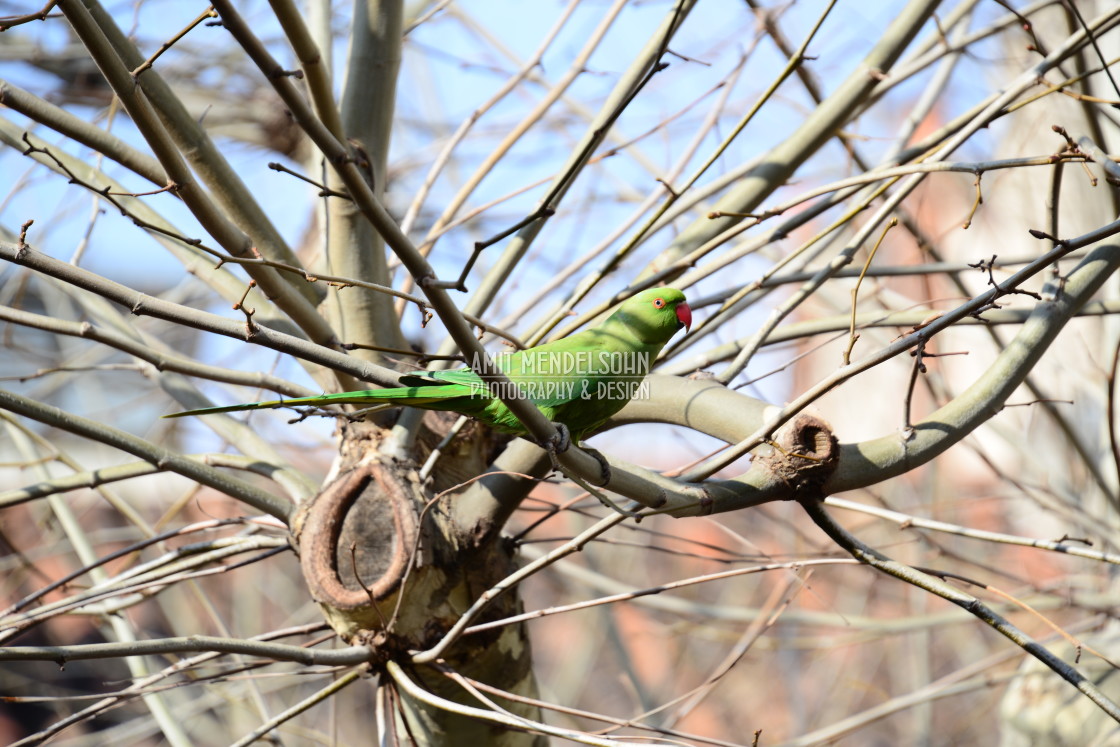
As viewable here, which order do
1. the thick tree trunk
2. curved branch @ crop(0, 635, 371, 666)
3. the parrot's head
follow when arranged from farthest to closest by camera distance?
the parrot's head, the thick tree trunk, curved branch @ crop(0, 635, 371, 666)

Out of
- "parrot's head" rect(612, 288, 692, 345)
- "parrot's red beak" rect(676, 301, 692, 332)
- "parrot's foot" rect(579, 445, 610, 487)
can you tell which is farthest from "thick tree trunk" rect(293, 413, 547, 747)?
"parrot's red beak" rect(676, 301, 692, 332)

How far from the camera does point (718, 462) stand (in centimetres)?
222

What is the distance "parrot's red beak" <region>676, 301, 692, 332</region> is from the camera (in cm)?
306

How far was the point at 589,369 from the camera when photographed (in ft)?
9.22

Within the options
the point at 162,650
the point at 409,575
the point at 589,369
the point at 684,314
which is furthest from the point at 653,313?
the point at 162,650

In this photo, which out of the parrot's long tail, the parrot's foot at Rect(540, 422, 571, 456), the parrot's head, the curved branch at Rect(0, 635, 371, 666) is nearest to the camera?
the curved branch at Rect(0, 635, 371, 666)

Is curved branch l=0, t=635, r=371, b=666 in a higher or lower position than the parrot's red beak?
lower

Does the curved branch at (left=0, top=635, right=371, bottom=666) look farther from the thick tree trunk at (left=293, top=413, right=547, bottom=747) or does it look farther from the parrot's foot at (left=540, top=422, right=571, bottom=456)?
the parrot's foot at (left=540, top=422, right=571, bottom=456)

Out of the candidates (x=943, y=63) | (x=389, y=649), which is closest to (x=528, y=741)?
(x=389, y=649)

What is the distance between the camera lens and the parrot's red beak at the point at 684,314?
3.06 meters

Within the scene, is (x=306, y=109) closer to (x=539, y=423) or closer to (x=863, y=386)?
(x=539, y=423)

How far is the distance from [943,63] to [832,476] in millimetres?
2133

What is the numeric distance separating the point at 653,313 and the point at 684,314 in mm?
128

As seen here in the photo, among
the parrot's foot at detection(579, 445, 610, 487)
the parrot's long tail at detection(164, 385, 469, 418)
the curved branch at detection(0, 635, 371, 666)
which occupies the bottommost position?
the curved branch at detection(0, 635, 371, 666)
